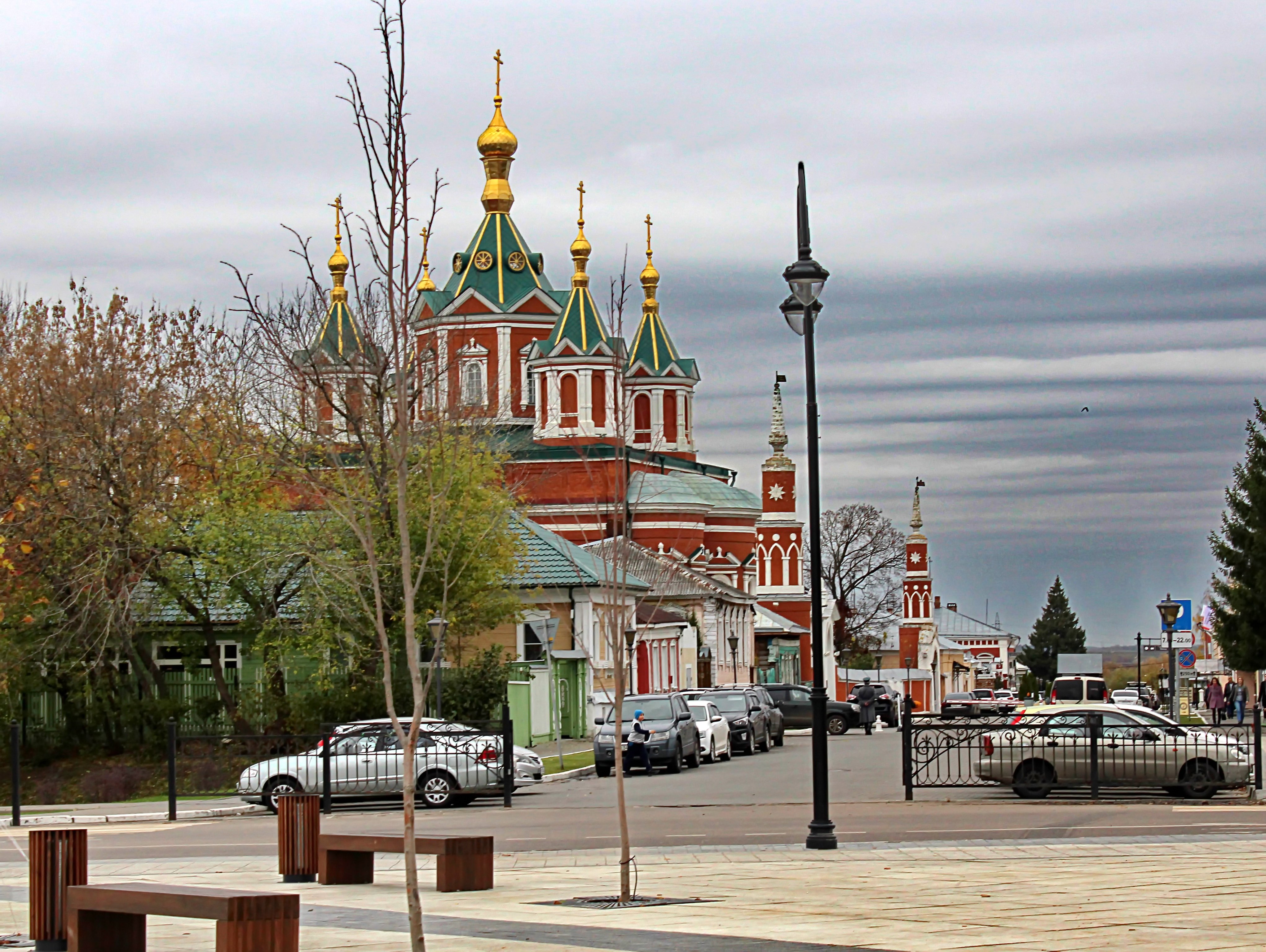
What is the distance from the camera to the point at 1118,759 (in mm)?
23625

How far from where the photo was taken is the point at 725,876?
14555 mm

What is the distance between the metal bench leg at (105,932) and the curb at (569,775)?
19.3 m

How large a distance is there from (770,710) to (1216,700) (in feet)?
54.2

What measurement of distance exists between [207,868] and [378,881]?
3.01 metres

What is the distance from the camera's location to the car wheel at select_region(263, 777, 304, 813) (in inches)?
1009

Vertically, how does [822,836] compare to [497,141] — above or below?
below

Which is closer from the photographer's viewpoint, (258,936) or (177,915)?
(258,936)

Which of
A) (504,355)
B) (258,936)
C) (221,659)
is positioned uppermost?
(504,355)

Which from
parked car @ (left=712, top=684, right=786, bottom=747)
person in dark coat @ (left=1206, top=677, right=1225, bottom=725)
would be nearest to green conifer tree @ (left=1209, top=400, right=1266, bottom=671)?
person in dark coat @ (left=1206, top=677, right=1225, bottom=725)

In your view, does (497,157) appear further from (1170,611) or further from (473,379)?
(1170,611)

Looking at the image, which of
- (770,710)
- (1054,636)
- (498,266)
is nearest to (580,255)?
(498,266)

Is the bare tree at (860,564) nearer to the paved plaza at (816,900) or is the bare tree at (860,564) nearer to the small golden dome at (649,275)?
the small golden dome at (649,275)

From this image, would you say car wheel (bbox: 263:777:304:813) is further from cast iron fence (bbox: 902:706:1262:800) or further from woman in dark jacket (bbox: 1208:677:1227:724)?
woman in dark jacket (bbox: 1208:677:1227:724)

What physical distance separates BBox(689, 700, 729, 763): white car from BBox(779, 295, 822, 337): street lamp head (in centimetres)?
1786
